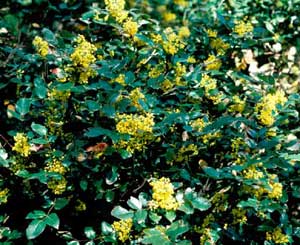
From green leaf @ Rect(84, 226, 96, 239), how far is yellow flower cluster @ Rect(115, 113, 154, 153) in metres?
0.33

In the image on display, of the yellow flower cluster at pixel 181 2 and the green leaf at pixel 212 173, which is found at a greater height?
the green leaf at pixel 212 173

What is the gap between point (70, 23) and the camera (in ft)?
11.4

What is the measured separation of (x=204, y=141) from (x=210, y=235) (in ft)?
1.03

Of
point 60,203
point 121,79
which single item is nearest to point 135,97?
point 121,79

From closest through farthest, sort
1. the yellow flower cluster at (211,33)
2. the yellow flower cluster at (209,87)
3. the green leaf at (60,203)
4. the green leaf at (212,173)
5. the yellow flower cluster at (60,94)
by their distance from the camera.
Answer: the green leaf at (212,173) < the green leaf at (60,203) < the yellow flower cluster at (60,94) < the yellow flower cluster at (209,87) < the yellow flower cluster at (211,33)

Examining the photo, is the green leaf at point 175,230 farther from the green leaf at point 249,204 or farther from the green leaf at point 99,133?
the green leaf at point 99,133

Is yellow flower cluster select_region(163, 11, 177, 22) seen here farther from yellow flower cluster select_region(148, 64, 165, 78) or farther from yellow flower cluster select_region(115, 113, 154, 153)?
yellow flower cluster select_region(115, 113, 154, 153)

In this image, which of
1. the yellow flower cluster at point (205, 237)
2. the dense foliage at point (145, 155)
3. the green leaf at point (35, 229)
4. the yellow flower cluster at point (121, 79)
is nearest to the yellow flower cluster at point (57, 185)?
the dense foliage at point (145, 155)

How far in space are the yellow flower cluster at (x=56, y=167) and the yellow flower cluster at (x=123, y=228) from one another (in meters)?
0.24

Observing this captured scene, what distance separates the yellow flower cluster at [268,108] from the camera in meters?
1.78

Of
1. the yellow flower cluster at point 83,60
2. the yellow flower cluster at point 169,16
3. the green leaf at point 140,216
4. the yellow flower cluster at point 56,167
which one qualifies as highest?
the yellow flower cluster at point 83,60

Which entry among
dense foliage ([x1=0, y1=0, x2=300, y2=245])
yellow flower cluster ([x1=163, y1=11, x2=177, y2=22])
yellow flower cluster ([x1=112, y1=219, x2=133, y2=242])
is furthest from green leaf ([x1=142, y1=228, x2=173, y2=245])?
yellow flower cluster ([x1=163, y1=11, x2=177, y2=22])

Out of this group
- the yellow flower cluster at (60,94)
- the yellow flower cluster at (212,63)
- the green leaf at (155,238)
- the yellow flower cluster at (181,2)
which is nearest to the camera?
the green leaf at (155,238)

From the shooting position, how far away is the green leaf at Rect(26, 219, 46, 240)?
1.54 metres
